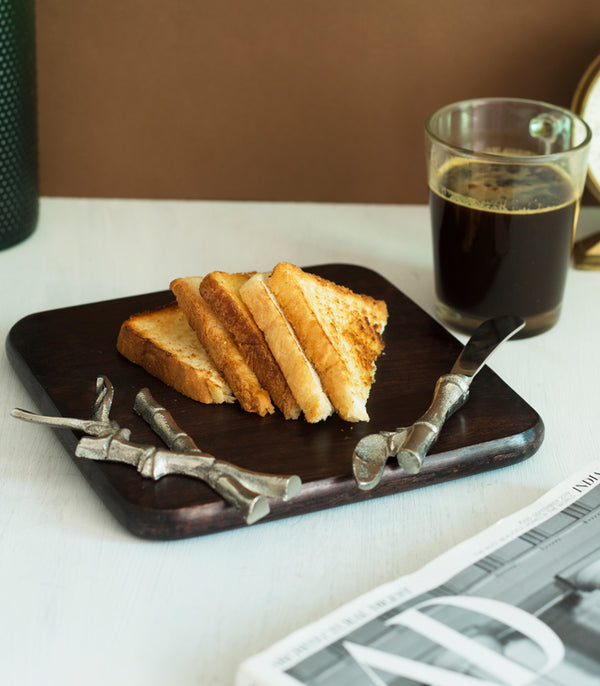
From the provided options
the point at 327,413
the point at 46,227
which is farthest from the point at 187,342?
the point at 46,227

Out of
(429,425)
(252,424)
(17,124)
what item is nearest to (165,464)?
(252,424)

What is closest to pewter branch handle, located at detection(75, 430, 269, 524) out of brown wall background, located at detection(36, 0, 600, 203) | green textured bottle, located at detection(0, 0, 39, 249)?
green textured bottle, located at detection(0, 0, 39, 249)

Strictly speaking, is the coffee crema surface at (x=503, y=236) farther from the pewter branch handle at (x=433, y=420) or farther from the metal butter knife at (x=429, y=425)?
the pewter branch handle at (x=433, y=420)

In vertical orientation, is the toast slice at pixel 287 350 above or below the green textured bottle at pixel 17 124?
below

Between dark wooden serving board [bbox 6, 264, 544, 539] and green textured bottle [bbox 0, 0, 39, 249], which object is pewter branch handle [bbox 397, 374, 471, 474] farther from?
green textured bottle [bbox 0, 0, 39, 249]

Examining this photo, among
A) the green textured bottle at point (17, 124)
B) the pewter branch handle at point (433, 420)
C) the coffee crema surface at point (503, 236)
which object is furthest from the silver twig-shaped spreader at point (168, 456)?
the green textured bottle at point (17, 124)

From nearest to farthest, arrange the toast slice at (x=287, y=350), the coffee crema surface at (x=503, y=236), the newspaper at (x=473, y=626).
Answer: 1. the newspaper at (x=473, y=626)
2. the toast slice at (x=287, y=350)
3. the coffee crema surface at (x=503, y=236)

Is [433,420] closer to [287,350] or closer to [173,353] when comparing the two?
[287,350]

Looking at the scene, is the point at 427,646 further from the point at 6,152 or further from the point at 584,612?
the point at 6,152
